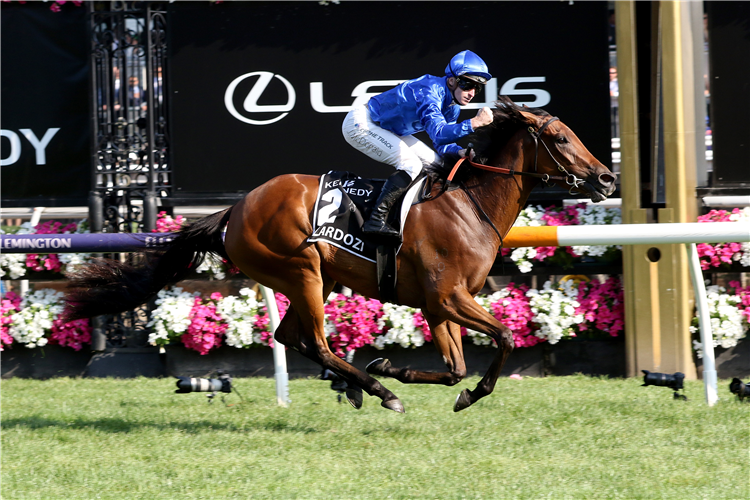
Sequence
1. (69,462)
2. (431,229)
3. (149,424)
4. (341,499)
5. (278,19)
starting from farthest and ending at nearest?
1. (278,19)
2. (149,424)
3. (431,229)
4. (69,462)
5. (341,499)

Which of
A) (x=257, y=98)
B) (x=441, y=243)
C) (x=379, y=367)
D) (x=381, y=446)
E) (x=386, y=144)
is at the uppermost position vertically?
(x=257, y=98)

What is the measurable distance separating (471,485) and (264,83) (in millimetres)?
4031

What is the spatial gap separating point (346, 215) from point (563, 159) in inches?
46.2

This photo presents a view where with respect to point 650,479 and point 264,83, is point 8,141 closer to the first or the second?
point 264,83

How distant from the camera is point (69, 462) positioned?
155 inches

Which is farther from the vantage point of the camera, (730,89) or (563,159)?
(730,89)

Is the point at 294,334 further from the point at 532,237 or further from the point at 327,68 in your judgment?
the point at 327,68

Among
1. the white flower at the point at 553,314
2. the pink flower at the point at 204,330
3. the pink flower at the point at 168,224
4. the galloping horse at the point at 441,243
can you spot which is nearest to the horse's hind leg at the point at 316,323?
the galloping horse at the point at 441,243

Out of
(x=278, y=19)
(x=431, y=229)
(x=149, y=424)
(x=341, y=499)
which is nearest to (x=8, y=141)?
(x=278, y=19)

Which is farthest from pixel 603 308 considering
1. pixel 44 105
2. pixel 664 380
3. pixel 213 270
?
pixel 44 105

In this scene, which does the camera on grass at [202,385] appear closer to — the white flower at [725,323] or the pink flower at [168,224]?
the pink flower at [168,224]

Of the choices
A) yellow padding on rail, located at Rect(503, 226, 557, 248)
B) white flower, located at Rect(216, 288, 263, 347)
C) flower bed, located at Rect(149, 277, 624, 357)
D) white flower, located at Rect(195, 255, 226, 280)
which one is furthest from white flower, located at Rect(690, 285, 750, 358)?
white flower, located at Rect(195, 255, 226, 280)

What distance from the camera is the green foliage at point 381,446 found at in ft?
11.3

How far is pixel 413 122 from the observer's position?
4539 millimetres
